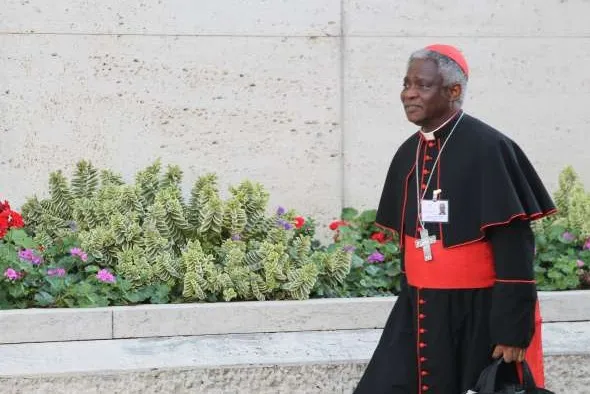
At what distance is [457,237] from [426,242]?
0.12 meters

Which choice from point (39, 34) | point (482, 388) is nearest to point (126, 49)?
point (39, 34)

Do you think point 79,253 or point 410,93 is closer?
point 410,93

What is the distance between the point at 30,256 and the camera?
17.4 ft

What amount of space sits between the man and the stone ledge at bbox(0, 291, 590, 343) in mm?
1284

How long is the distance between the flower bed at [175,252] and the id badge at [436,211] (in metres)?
1.51

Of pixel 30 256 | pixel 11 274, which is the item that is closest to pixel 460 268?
pixel 11 274

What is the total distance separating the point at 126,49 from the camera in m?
6.60

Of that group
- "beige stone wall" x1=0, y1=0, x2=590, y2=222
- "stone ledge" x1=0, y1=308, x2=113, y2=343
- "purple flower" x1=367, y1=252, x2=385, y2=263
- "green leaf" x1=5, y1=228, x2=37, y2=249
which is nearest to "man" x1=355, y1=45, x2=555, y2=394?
"stone ledge" x1=0, y1=308, x2=113, y2=343

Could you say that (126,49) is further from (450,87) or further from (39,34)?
(450,87)

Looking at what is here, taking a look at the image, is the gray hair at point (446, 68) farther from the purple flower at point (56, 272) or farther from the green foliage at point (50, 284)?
the purple flower at point (56, 272)

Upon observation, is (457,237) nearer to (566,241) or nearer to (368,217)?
(566,241)

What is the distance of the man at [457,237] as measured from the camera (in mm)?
3666

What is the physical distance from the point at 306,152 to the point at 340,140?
229 millimetres

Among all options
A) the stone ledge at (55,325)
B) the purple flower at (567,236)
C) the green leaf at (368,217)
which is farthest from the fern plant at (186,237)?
the purple flower at (567,236)
